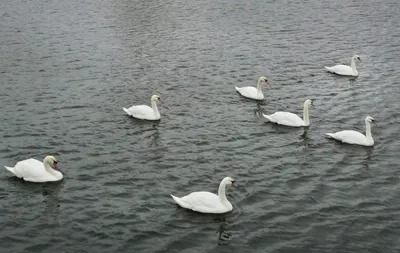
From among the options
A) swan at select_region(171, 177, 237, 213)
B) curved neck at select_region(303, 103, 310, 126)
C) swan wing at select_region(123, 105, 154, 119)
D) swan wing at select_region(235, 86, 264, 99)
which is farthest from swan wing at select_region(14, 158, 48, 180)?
swan wing at select_region(235, 86, 264, 99)

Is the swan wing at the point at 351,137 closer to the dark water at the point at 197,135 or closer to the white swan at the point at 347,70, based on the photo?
the dark water at the point at 197,135

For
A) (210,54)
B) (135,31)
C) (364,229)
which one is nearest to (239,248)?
(364,229)

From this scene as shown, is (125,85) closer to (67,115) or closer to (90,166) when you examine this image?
(67,115)

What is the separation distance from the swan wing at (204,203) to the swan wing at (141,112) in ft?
30.5

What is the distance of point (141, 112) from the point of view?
28.9 metres

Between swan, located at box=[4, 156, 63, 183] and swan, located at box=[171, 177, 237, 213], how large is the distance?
5182mm

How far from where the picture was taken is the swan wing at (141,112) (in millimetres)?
28875

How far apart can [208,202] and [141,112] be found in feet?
32.3

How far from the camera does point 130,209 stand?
20281mm

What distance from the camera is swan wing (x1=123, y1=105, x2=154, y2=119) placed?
28.9 m

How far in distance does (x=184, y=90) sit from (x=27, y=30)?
1896 centimetres

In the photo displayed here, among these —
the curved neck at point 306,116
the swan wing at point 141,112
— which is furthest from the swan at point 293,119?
the swan wing at point 141,112

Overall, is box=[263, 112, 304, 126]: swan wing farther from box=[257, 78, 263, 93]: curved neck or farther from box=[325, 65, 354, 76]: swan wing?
box=[325, 65, 354, 76]: swan wing

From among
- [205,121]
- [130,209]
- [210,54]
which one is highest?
[210,54]
